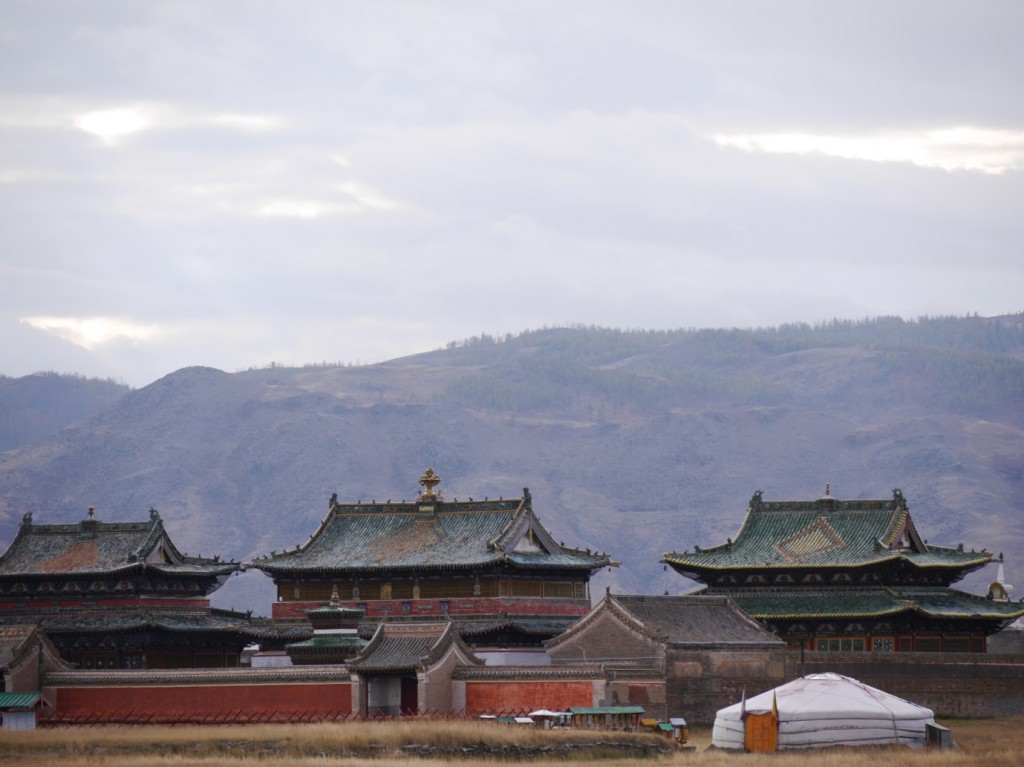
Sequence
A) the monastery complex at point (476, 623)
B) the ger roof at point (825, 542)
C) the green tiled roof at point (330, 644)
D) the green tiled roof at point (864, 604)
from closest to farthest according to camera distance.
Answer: the monastery complex at point (476, 623), the green tiled roof at point (330, 644), the green tiled roof at point (864, 604), the ger roof at point (825, 542)

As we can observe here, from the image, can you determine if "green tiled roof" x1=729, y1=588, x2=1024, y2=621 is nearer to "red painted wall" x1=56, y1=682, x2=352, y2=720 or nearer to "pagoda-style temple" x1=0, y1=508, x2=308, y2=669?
"pagoda-style temple" x1=0, y1=508, x2=308, y2=669

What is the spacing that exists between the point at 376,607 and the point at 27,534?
17.9 metres

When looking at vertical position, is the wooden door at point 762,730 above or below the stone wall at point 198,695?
below

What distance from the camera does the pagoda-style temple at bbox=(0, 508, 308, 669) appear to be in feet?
313

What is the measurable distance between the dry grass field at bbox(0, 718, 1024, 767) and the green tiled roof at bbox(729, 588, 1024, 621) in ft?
54.3

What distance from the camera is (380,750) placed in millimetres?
71812

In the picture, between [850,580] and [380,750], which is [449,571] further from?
[380,750]

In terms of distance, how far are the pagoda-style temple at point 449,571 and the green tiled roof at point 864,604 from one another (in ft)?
25.9

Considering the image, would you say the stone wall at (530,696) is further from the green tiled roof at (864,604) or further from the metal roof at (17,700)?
the metal roof at (17,700)

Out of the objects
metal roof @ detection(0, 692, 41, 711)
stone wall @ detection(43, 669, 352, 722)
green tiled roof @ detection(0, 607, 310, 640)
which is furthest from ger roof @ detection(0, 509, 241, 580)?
metal roof @ detection(0, 692, 41, 711)

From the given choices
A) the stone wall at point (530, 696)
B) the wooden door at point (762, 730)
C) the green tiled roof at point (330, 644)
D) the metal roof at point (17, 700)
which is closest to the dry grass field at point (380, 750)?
the wooden door at point (762, 730)

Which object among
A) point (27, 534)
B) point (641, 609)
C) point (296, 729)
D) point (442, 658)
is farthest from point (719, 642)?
point (27, 534)

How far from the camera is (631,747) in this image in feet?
241

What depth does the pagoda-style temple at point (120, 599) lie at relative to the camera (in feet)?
313
